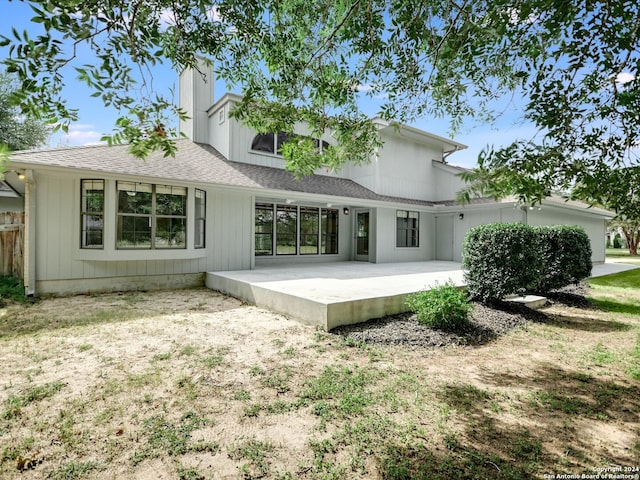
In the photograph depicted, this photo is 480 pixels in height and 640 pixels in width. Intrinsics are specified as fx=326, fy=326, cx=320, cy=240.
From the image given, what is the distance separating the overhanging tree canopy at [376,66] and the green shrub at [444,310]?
88.6 inches

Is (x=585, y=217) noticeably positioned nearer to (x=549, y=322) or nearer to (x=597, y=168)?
(x=549, y=322)

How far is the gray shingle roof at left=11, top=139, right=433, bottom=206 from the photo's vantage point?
7320 mm

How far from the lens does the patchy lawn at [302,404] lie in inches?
88.4

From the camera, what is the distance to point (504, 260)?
6.20 m

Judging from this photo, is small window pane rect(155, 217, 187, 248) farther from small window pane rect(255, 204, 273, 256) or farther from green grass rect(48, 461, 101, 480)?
green grass rect(48, 461, 101, 480)

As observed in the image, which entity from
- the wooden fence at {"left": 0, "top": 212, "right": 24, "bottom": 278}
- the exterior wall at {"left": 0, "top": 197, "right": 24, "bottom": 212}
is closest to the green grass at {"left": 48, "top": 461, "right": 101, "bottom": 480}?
the wooden fence at {"left": 0, "top": 212, "right": 24, "bottom": 278}

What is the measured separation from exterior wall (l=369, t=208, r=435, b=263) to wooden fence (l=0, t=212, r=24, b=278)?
35.0 feet

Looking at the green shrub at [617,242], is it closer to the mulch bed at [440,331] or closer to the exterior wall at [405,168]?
the exterior wall at [405,168]

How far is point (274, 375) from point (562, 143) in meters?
3.84

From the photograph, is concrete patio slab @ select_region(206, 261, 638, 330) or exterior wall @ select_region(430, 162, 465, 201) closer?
concrete patio slab @ select_region(206, 261, 638, 330)

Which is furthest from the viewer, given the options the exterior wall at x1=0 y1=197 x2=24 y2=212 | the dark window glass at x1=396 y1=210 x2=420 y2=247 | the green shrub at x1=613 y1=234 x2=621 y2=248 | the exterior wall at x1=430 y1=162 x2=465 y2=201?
the green shrub at x1=613 y1=234 x2=621 y2=248

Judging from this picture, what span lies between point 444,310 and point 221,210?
6908 millimetres

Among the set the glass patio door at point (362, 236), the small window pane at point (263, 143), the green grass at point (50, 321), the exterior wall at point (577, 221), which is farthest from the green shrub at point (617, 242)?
the green grass at point (50, 321)

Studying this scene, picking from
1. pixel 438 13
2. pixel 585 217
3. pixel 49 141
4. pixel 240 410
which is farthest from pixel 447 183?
pixel 49 141
